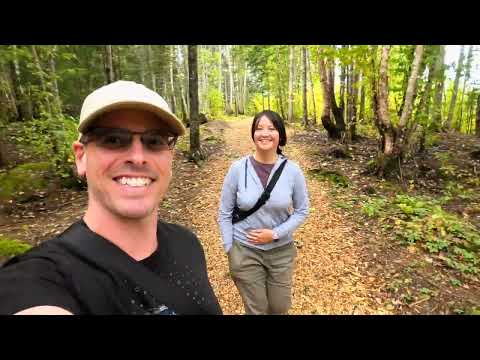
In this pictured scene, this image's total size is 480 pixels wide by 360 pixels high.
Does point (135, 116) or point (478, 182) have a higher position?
point (135, 116)

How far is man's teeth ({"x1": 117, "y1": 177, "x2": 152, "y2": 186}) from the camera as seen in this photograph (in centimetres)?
144

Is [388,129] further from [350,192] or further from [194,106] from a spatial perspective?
[194,106]

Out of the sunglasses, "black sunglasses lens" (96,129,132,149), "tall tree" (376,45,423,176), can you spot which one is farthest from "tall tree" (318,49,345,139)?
"black sunglasses lens" (96,129,132,149)

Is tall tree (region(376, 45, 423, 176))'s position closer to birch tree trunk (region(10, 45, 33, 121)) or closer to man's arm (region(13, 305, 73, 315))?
man's arm (region(13, 305, 73, 315))

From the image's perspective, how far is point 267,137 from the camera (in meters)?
3.06

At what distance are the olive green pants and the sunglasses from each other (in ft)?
6.37

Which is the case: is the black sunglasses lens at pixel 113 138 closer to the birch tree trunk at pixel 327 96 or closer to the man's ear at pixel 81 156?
the man's ear at pixel 81 156

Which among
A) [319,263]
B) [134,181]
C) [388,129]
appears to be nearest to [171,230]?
[134,181]

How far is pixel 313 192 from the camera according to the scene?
880cm

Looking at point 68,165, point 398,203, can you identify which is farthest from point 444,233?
point 68,165
